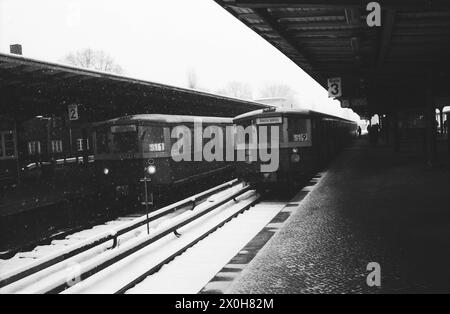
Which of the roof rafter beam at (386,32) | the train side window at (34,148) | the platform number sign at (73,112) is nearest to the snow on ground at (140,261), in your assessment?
the roof rafter beam at (386,32)

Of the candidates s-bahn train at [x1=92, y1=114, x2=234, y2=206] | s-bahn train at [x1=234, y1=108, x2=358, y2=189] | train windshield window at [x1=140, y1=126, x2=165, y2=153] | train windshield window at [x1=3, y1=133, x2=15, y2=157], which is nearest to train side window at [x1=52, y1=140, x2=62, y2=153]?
train windshield window at [x1=3, y1=133, x2=15, y2=157]

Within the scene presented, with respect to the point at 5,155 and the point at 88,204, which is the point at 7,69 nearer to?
the point at 88,204

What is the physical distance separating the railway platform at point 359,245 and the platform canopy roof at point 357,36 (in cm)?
321

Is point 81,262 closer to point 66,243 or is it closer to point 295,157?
point 66,243

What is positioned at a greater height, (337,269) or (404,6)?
(404,6)

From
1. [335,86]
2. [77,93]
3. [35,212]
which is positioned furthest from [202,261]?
[77,93]

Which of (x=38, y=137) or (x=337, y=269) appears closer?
(x=337, y=269)

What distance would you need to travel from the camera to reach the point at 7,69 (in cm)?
1134

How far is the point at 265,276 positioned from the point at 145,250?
2999 millimetres

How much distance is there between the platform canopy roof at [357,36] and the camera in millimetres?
5879

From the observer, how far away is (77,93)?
16.2m

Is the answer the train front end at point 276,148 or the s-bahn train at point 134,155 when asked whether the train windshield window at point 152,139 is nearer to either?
the s-bahn train at point 134,155
